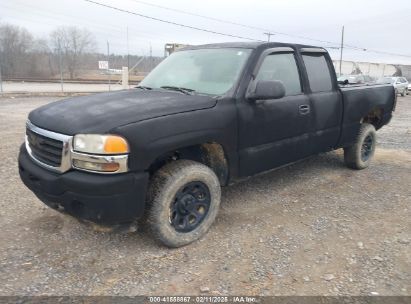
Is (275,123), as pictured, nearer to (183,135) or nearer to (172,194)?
(183,135)

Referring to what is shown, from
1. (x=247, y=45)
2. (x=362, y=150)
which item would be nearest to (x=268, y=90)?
(x=247, y=45)

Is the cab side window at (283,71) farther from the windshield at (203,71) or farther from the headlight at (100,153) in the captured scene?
the headlight at (100,153)

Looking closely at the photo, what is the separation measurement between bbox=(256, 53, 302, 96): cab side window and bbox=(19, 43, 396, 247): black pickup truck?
0.01 metres

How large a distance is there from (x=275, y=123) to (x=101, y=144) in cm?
199

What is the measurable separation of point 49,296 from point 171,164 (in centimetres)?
141

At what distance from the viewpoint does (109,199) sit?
2.92 metres

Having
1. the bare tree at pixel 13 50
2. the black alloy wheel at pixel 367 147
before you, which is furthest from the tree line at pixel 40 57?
the black alloy wheel at pixel 367 147

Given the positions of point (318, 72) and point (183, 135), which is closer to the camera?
point (183, 135)

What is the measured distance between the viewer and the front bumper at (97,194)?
2898mm

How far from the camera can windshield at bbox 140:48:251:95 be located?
395 centimetres

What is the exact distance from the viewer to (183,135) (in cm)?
327

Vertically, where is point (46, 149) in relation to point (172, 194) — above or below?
above

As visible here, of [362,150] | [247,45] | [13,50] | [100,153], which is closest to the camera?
[100,153]

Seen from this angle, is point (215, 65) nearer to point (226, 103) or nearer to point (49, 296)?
Result: point (226, 103)
